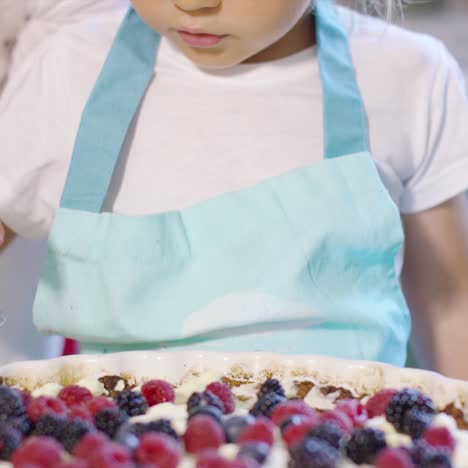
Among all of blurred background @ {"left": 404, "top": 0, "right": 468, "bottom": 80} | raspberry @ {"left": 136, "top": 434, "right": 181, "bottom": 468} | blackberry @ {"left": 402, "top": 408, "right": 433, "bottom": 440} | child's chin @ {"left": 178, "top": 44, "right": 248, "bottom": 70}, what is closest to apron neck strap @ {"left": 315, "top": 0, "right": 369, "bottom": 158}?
child's chin @ {"left": 178, "top": 44, "right": 248, "bottom": 70}

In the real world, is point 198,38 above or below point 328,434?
above

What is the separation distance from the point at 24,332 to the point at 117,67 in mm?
326

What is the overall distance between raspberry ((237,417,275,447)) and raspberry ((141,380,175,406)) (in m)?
0.13

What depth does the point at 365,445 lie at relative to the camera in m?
0.77

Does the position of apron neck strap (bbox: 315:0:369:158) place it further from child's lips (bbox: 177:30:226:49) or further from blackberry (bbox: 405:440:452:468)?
blackberry (bbox: 405:440:452:468)

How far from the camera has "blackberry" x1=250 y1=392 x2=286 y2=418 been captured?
87 cm

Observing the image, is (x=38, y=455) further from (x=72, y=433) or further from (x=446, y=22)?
(x=446, y=22)

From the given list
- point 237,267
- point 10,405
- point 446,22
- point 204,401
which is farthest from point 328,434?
point 446,22

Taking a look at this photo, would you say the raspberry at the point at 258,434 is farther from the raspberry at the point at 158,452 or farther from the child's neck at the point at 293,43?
the child's neck at the point at 293,43

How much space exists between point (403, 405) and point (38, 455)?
0.29 meters

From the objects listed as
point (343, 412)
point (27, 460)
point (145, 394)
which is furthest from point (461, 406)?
point (27, 460)

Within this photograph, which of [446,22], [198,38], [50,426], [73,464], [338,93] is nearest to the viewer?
[73,464]

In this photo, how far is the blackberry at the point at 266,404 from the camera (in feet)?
2.85

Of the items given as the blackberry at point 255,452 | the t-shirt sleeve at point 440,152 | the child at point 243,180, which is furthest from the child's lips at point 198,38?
the blackberry at point 255,452
